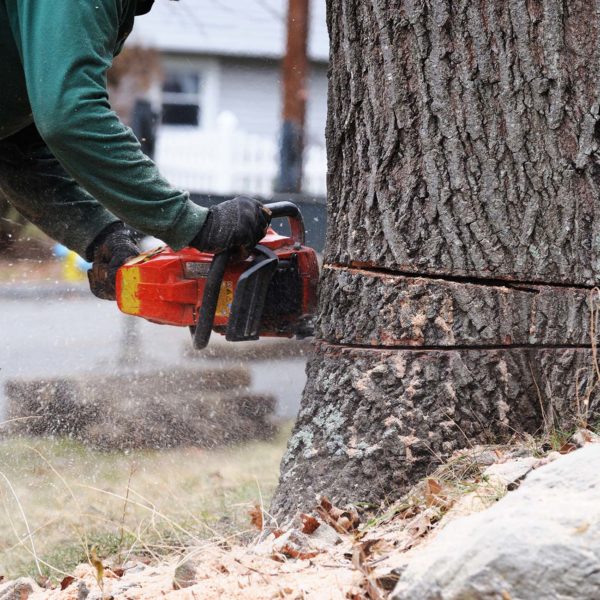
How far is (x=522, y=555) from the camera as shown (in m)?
1.40

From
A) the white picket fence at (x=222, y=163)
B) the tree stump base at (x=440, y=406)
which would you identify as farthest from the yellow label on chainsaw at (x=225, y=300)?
the white picket fence at (x=222, y=163)

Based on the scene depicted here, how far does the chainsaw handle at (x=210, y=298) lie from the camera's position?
9.12 feet

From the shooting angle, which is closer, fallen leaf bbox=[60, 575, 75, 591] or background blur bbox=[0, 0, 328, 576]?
fallen leaf bbox=[60, 575, 75, 591]

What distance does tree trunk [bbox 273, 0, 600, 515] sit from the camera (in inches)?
88.1

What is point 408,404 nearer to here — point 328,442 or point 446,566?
point 328,442

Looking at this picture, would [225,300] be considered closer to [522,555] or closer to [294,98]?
[522,555]

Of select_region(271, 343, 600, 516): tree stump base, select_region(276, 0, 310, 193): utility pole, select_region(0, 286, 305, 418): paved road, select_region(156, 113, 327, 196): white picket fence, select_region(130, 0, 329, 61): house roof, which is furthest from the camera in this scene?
select_region(130, 0, 329, 61): house roof

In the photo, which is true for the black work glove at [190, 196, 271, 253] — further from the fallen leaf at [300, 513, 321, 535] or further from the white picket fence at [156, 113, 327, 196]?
the white picket fence at [156, 113, 327, 196]

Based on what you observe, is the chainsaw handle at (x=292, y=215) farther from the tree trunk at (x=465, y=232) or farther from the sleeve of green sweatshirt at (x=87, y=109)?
the tree trunk at (x=465, y=232)

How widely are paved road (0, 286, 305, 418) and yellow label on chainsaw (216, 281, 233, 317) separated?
1965 millimetres

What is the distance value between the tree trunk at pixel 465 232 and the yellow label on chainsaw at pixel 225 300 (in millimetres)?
672

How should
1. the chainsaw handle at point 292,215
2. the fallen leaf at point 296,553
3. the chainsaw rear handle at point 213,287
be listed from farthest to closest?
the chainsaw handle at point 292,215 < the chainsaw rear handle at point 213,287 < the fallen leaf at point 296,553

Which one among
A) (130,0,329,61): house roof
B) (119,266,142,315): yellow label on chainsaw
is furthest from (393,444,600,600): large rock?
(130,0,329,61): house roof

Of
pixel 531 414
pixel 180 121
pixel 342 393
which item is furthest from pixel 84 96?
pixel 180 121
